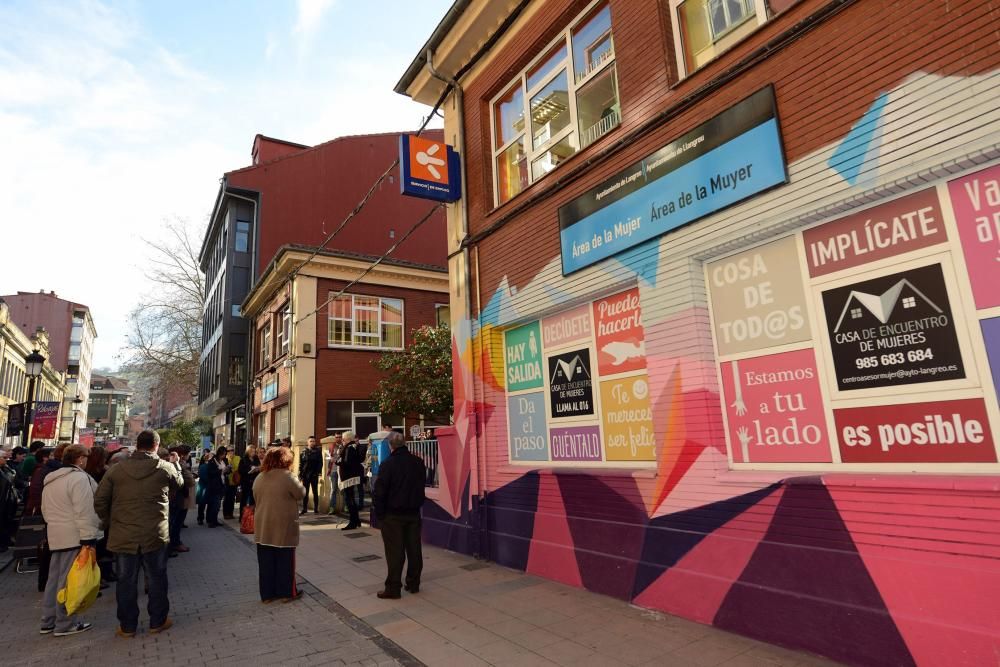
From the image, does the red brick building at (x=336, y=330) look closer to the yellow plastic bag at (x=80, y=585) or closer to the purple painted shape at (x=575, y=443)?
the purple painted shape at (x=575, y=443)

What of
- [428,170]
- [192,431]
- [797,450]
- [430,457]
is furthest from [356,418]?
[192,431]

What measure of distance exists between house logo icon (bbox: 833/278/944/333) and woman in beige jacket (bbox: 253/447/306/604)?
5.48 meters

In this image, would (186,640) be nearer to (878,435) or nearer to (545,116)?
(878,435)

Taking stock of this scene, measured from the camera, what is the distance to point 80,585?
4.91m

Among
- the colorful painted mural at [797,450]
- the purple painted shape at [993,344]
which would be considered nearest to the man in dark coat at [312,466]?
the colorful painted mural at [797,450]

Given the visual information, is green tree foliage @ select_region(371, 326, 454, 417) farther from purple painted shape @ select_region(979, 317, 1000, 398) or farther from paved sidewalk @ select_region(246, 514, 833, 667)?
purple painted shape @ select_region(979, 317, 1000, 398)

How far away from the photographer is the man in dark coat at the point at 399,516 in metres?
5.94

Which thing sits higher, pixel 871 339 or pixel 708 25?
pixel 708 25

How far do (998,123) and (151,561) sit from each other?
24.3 ft

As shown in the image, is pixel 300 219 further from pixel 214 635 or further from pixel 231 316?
pixel 214 635

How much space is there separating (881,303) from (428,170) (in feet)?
21.7

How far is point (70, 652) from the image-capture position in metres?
4.64

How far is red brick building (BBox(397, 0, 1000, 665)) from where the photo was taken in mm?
3486

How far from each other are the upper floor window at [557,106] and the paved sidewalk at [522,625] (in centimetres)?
516
